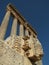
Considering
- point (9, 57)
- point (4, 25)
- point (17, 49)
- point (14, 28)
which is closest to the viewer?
point (9, 57)

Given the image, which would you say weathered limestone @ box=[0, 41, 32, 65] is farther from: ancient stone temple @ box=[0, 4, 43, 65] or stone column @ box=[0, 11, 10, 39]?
stone column @ box=[0, 11, 10, 39]

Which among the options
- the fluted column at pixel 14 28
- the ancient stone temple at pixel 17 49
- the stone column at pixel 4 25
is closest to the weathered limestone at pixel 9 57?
the ancient stone temple at pixel 17 49

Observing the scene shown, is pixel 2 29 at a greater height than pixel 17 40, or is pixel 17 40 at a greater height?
pixel 2 29

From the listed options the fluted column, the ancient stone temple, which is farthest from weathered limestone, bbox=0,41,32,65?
the fluted column

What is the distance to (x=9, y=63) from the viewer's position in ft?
27.9

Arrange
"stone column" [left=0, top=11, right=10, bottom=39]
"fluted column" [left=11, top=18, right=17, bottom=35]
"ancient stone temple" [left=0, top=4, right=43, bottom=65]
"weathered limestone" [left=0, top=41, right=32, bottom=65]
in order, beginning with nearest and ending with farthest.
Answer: "weathered limestone" [left=0, top=41, right=32, bottom=65] < "ancient stone temple" [left=0, top=4, right=43, bottom=65] < "stone column" [left=0, top=11, right=10, bottom=39] < "fluted column" [left=11, top=18, right=17, bottom=35]

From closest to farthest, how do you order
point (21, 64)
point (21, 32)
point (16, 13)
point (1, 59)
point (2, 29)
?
point (1, 59) → point (21, 64) → point (2, 29) → point (21, 32) → point (16, 13)

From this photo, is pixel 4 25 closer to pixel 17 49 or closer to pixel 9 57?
pixel 17 49

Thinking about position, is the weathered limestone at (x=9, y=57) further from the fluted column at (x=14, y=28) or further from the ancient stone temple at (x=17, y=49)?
the fluted column at (x=14, y=28)

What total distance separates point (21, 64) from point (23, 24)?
761 centimetres

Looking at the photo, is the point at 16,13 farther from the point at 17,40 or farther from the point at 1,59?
the point at 1,59

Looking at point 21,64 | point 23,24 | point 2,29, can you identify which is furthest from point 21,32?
point 21,64

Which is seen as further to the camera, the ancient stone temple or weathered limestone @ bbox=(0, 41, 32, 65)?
the ancient stone temple

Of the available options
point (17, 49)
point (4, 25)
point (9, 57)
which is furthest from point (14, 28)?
point (9, 57)
